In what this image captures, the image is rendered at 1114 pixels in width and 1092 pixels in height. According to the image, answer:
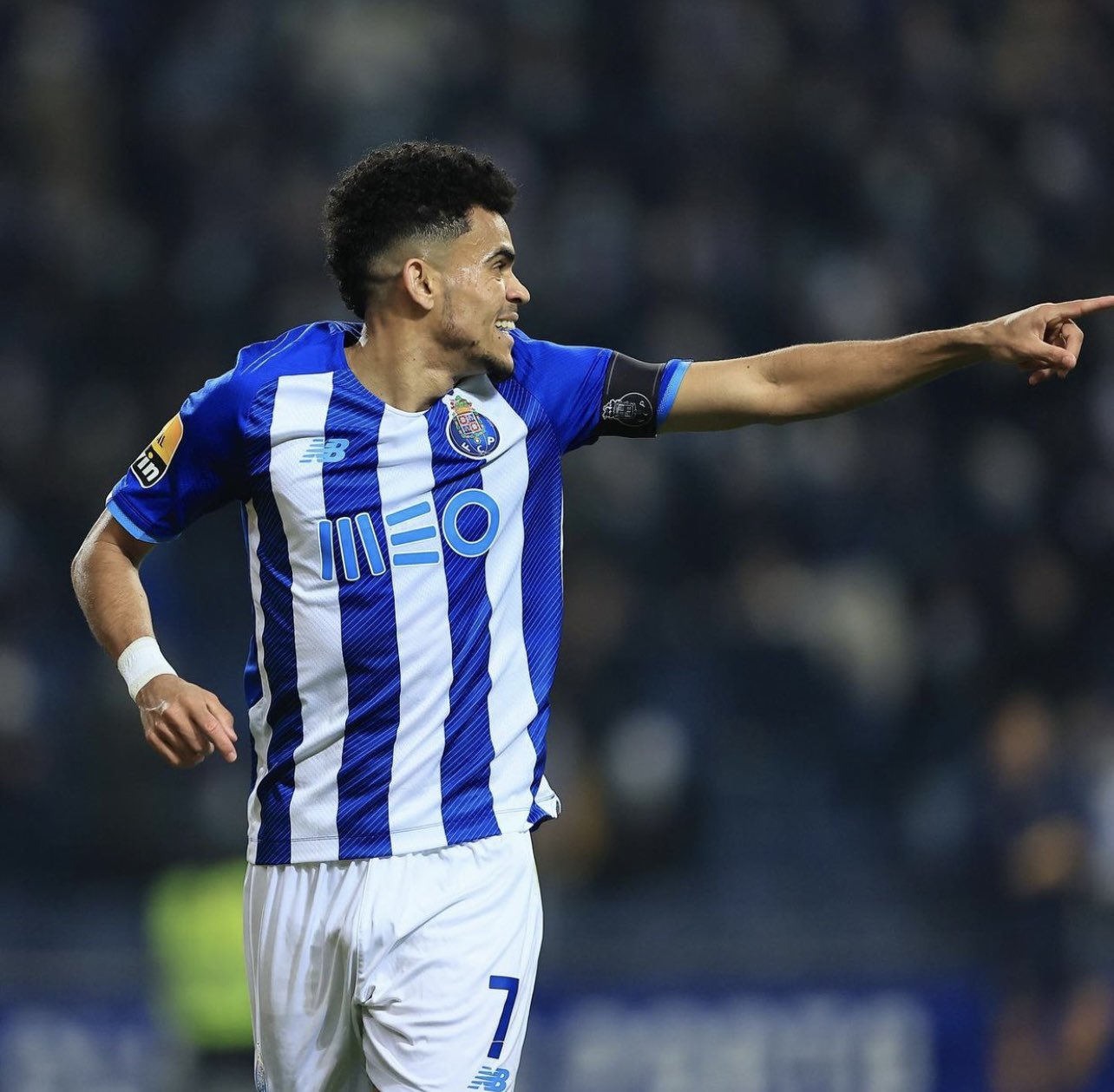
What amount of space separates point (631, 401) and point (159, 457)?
921mm

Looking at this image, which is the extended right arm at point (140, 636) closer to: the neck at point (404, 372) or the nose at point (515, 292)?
the neck at point (404, 372)

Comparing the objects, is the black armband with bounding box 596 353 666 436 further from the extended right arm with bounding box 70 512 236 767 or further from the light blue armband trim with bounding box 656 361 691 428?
the extended right arm with bounding box 70 512 236 767

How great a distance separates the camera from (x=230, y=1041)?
657cm

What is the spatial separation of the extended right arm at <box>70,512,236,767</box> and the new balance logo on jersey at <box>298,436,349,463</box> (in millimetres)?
415

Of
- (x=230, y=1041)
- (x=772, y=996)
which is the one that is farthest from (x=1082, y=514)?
(x=230, y=1041)

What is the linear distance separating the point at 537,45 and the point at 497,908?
26.1ft

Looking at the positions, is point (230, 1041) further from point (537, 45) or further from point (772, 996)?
point (537, 45)

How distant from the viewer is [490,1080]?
3.20 metres

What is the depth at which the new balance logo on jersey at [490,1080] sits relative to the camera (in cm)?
318

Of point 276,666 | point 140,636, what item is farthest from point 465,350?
point 140,636

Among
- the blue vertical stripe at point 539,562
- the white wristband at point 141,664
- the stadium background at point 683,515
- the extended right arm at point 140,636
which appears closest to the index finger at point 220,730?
the extended right arm at point 140,636

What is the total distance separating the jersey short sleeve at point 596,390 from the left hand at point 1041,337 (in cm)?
62

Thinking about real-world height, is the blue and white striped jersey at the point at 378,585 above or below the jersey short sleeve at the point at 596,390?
below

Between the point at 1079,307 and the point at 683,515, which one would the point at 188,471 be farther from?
the point at 683,515
